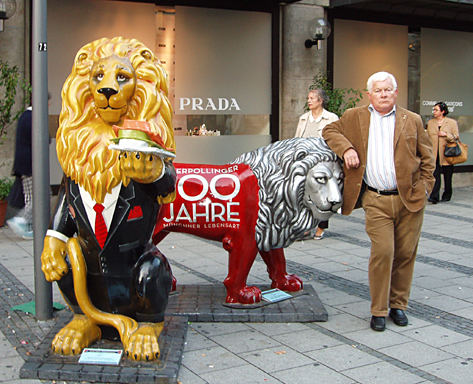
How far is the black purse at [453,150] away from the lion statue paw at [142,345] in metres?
8.85

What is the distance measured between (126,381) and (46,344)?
77 cm

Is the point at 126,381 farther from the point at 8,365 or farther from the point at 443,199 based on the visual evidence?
the point at 443,199

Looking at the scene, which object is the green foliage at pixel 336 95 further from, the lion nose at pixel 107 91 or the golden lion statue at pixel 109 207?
the lion nose at pixel 107 91

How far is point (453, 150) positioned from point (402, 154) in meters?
7.39

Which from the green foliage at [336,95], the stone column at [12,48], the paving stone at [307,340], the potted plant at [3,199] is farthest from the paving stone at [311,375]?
the green foliage at [336,95]

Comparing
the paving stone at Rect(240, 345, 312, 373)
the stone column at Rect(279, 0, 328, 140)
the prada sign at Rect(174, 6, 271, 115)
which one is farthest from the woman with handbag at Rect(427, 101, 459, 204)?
the paving stone at Rect(240, 345, 312, 373)

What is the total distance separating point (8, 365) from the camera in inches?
164

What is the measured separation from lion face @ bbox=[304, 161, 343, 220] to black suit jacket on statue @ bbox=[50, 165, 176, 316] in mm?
1315

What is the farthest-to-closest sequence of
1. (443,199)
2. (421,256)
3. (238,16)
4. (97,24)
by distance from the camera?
(443,199)
(238,16)
(97,24)
(421,256)

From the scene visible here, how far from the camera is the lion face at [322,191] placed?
4.88 meters

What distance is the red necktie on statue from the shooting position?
395cm

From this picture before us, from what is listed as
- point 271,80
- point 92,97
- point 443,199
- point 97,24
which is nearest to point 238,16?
point 271,80

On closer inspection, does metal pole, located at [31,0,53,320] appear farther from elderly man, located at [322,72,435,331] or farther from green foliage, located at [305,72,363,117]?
green foliage, located at [305,72,363,117]

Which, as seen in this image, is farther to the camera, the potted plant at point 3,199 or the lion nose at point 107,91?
the potted plant at point 3,199
